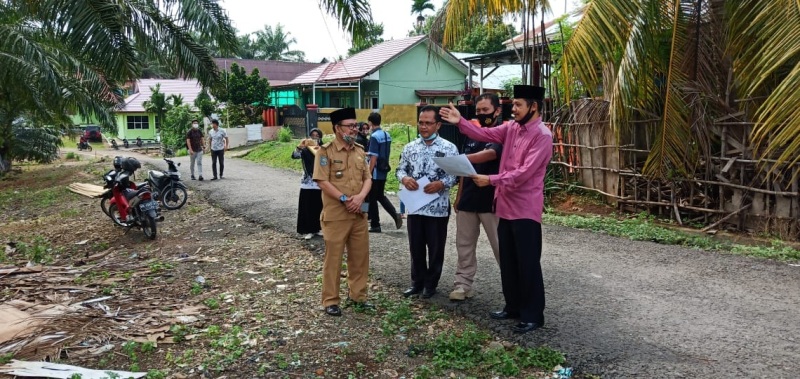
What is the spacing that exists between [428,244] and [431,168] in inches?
27.0

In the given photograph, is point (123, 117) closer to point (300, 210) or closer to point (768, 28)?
point (300, 210)

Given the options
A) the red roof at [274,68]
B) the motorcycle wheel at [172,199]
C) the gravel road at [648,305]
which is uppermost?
the red roof at [274,68]

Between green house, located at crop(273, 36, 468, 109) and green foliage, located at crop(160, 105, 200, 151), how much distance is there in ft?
19.6

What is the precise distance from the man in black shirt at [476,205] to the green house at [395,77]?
25.4 meters

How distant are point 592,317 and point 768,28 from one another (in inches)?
164

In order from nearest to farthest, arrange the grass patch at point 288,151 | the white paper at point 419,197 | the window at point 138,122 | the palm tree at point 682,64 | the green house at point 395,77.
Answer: the white paper at point 419,197 < the palm tree at point 682,64 < the grass patch at point 288,151 < the green house at point 395,77 < the window at point 138,122

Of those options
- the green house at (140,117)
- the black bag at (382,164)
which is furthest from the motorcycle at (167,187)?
the green house at (140,117)

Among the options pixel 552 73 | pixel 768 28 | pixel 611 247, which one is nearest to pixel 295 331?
pixel 611 247

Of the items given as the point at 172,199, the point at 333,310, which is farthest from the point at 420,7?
the point at 333,310

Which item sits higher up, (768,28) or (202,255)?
(768,28)

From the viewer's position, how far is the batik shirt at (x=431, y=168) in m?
5.73

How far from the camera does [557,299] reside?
577 centimetres

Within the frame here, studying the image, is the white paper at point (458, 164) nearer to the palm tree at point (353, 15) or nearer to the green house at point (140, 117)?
the palm tree at point (353, 15)

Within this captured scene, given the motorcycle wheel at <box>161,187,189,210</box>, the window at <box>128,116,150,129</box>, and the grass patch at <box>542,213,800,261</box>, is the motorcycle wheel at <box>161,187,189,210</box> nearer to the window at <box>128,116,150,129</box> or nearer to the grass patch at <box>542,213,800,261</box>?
the grass patch at <box>542,213,800,261</box>
